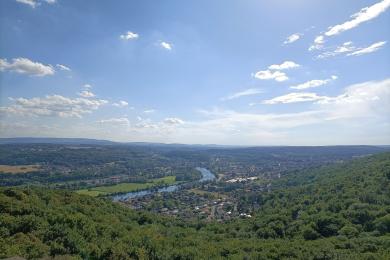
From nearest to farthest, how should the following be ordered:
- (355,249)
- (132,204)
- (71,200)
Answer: (355,249) < (71,200) < (132,204)

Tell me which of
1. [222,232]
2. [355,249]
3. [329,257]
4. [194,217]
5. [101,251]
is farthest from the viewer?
[194,217]

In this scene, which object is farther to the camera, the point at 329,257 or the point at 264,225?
the point at 264,225

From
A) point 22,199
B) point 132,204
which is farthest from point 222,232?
point 132,204

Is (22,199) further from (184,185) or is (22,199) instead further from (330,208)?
(184,185)

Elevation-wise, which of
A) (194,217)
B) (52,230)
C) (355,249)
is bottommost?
(194,217)

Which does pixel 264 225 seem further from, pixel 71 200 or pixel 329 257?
pixel 71 200

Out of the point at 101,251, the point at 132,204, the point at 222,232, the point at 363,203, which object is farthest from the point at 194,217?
the point at 101,251

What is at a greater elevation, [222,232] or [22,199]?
[22,199]
